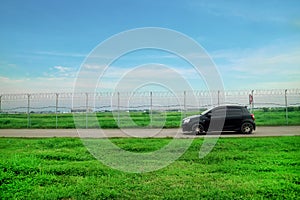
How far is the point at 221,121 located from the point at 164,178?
445 inches

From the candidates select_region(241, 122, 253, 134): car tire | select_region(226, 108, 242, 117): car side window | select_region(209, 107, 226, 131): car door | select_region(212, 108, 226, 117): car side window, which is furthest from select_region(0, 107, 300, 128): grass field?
select_region(241, 122, 253, 134): car tire

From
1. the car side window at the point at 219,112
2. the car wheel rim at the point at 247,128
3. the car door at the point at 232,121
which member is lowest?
the car wheel rim at the point at 247,128

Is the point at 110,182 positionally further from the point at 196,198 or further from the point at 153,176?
the point at 196,198

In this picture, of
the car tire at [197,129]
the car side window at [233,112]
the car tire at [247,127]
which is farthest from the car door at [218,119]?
the car tire at [247,127]

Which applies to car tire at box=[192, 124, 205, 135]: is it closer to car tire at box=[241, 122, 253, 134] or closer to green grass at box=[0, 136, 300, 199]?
car tire at box=[241, 122, 253, 134]

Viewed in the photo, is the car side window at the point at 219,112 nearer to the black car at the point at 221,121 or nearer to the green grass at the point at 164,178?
the black car at the point at 221,121

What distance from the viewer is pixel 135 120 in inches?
1013

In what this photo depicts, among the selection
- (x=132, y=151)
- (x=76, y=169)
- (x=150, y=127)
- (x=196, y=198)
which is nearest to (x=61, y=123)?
(x=150, y=127)

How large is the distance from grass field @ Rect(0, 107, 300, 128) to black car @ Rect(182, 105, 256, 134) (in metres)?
5.93

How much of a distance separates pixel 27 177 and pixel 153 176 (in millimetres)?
3071

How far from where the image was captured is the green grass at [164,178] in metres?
6.27

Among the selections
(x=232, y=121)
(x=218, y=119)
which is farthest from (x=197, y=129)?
(x=232, y=121)

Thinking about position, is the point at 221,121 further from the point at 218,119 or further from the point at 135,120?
the point at 135,120

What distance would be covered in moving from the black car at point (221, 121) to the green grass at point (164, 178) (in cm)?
649
